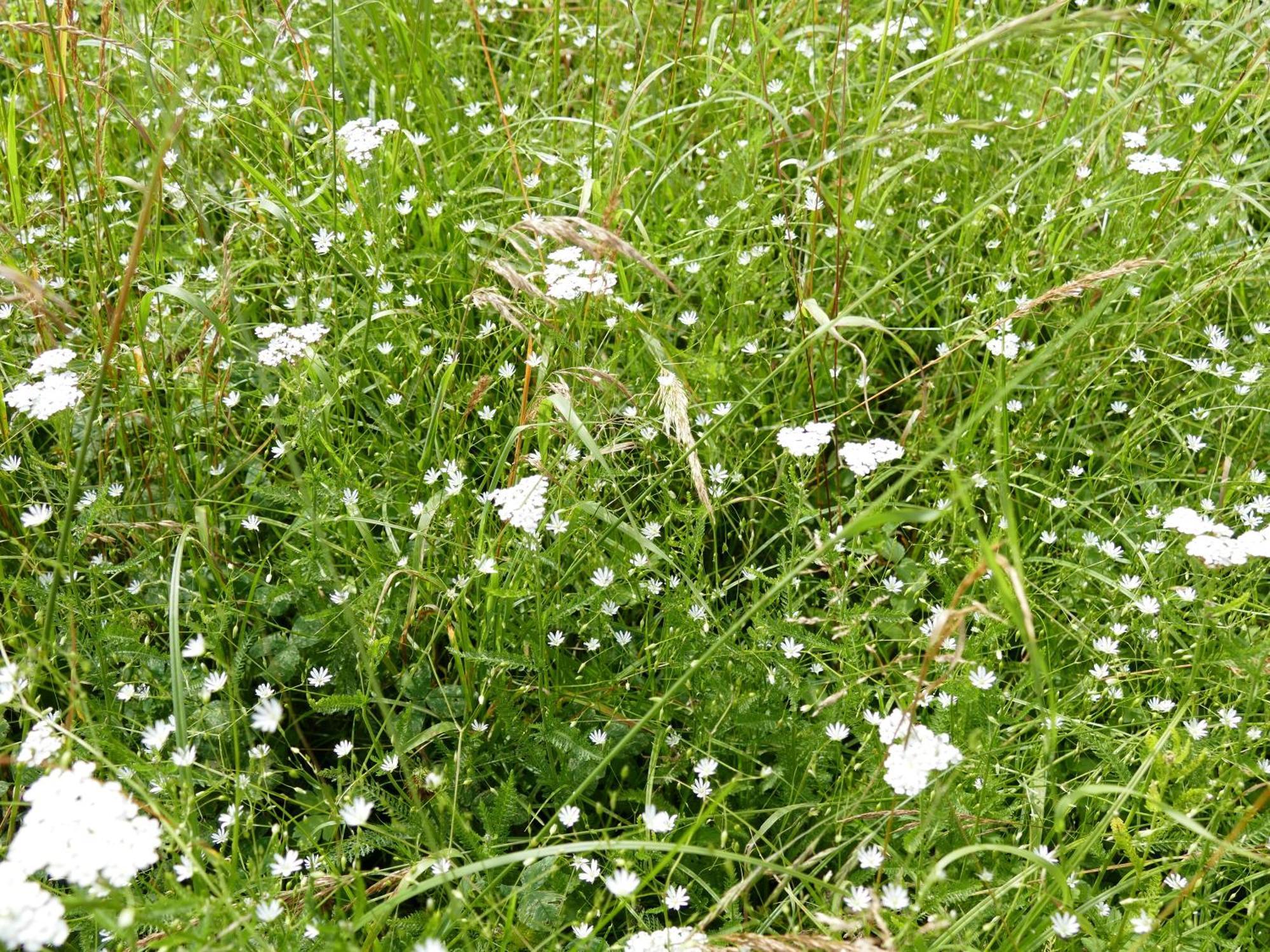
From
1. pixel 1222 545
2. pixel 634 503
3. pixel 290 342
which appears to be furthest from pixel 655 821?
pixel 290 342

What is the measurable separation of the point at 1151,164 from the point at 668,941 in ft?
7.56

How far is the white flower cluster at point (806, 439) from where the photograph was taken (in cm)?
200

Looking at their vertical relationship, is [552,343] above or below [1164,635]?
above

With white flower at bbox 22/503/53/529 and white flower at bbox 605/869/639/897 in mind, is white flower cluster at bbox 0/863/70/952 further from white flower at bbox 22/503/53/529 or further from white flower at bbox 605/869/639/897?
white flower at bbox 22/503/53/529

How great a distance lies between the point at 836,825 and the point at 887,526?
2.51 feet

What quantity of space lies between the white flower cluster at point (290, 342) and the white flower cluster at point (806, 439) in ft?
3.11

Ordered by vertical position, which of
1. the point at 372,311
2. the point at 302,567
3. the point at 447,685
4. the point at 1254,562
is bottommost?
the point at 1254,562

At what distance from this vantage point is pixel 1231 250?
2.98 metres

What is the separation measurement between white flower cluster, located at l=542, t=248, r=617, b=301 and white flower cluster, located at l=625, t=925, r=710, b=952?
110 cm

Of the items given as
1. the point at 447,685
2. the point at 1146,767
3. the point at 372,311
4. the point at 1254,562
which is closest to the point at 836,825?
the point at 1146,767

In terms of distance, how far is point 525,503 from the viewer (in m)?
1.93

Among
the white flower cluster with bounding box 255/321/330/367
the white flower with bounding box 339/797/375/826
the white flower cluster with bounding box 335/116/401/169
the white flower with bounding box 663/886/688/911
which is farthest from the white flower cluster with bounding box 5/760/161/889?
the white flower cluster with bounding box 335/116/401/169

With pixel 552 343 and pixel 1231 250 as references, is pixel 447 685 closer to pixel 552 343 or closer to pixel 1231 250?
pixel 552 343

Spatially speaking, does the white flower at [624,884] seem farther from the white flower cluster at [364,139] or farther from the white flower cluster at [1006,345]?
the white flower cluster at [364,139]
